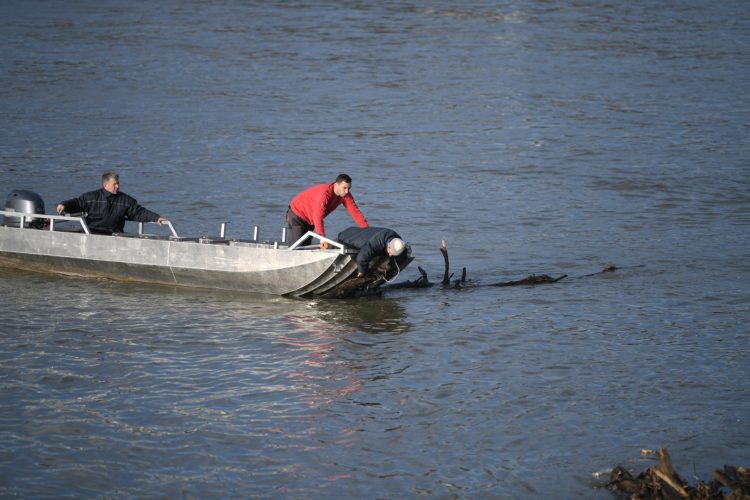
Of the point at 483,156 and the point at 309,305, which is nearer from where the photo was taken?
the point at 309,305

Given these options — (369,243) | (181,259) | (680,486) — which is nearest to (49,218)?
(181,259)

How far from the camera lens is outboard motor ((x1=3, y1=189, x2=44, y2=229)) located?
1611 cm

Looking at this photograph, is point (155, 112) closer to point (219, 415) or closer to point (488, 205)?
point (488, 205)

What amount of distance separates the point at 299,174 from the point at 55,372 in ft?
43.3

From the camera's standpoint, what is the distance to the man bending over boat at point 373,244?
543 inches

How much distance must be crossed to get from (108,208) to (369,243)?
383 cm

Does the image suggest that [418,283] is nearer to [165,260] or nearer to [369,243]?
[369,243]

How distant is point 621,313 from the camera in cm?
1488

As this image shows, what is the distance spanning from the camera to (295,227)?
1492 cm

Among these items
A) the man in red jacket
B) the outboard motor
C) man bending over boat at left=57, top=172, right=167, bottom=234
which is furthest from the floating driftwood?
the outboard motor

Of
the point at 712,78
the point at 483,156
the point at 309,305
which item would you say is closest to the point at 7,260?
the point at 309,305

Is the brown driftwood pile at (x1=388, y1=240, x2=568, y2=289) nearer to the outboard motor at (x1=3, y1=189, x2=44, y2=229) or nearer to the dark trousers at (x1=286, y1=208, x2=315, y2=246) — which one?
the dark trousers at (x1=286, y1=208, x2=315, y2=246)

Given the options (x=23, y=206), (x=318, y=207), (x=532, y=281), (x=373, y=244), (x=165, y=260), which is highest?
(x=318, y=207)

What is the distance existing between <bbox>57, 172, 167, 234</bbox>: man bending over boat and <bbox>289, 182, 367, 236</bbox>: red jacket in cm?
198
